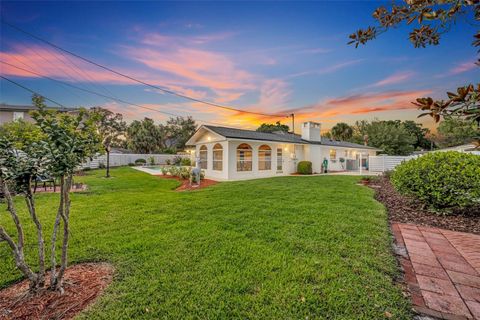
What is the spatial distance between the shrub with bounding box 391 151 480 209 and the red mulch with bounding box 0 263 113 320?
7114 millimetres

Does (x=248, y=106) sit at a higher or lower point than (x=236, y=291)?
higher

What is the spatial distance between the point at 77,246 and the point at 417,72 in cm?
1243

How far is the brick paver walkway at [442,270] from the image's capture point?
1963mm

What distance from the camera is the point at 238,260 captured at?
2758 millimetres

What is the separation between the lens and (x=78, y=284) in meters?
2.30

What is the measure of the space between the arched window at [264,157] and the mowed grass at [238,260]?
8.83 m

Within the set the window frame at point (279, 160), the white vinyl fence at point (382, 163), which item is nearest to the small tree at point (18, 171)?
the window frame at point (279, 160)

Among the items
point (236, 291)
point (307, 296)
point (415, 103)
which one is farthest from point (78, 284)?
point (415, 103)

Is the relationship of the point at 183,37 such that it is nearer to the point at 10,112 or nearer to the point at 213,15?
the point at 213,15

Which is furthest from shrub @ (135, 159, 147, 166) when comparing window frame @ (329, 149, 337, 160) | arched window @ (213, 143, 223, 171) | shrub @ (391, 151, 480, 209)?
shrub @ (391, 151, 480, 209)

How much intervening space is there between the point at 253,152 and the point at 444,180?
9.90 meters

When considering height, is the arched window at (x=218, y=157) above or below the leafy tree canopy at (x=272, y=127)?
below

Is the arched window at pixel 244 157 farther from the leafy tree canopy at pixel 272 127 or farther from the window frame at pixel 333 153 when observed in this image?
the leafy tree canopy at pixel 272 127

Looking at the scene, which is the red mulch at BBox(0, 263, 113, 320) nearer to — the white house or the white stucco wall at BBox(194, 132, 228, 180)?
the white house
